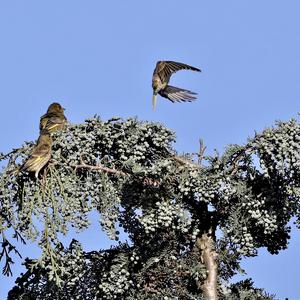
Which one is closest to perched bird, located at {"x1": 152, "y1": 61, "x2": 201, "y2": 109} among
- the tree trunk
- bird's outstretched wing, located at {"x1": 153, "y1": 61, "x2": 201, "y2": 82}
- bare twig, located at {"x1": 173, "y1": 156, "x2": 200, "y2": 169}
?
bird's outstretched wing, located at {"x1": 153, "y1": 61, "x2": 201, "y2": 82}

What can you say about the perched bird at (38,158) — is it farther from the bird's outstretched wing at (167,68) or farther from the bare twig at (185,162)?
the bird's outstretched wing at (167,68)

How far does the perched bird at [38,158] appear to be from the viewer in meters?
6.53

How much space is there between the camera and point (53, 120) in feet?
24.6

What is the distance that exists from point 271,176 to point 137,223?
1.10m

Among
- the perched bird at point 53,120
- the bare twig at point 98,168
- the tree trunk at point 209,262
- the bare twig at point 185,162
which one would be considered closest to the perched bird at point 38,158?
the bare twig at point 98,168

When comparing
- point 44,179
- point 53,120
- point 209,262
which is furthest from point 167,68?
point 209,262

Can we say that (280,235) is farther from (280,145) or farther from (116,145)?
(116,145)

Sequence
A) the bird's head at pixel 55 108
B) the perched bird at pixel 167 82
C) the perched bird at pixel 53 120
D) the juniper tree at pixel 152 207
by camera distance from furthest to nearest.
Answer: the perched bird at pixel 167 82, the bird's head at pixel 55 108, the perched bird at pixel 53 120, the juniper tree at pixel 152 207

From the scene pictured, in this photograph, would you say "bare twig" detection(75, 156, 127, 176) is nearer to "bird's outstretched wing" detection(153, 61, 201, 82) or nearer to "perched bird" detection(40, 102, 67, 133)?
"perched bird" detection(40, 102, 67, 133)

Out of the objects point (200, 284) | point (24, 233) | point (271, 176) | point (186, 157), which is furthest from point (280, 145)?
point (24, 233)

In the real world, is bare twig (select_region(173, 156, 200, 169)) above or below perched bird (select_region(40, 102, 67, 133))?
below

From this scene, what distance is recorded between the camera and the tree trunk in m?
6.39

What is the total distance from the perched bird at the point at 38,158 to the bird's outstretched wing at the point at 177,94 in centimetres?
193

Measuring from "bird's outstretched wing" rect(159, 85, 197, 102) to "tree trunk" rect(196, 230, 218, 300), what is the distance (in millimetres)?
2066
